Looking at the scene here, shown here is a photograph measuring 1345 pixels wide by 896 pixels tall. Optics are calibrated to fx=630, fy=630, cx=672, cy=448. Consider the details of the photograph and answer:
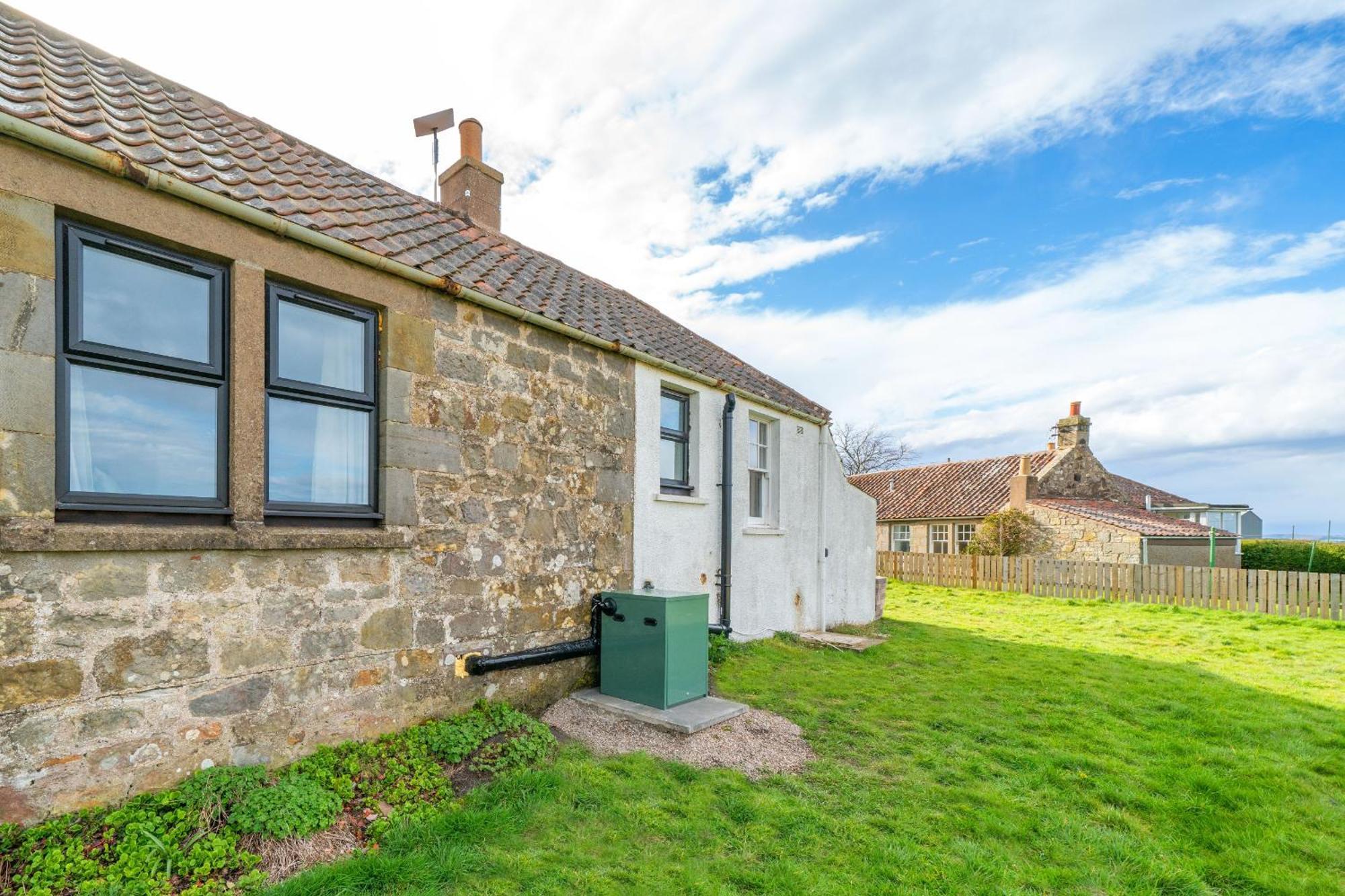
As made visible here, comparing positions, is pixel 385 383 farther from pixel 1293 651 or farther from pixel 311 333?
pixel 1293 651

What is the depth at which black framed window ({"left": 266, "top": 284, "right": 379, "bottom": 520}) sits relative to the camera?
4.58 m

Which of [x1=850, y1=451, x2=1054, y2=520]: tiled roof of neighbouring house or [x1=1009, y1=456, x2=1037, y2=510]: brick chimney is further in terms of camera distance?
[x1=850, y1=451, x2=1054, y2=520]: tiled roof of neighbouring house

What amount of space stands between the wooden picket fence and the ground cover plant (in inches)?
659

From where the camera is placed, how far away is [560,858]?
3.77m

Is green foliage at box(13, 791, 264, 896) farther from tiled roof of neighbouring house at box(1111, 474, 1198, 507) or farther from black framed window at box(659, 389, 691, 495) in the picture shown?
tiled roof of neighbouring house at box(1111, 474, 1198, 507)

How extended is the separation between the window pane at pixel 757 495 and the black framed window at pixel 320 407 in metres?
6.29

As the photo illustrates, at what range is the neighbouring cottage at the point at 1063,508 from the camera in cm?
1977

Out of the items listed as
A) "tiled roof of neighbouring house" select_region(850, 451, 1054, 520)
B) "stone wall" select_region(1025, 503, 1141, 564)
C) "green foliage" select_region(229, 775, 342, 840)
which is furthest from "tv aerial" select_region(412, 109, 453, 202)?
"stone wall" select_region(1025, 503, 1141, 564)

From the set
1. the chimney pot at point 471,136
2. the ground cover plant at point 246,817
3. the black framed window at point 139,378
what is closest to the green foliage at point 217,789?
the ground cover plant at point 246,817

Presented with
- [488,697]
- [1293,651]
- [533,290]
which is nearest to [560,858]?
[488,697]

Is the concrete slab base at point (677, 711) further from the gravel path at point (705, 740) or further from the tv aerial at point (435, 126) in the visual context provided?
the tv aerial at point (435, 126)

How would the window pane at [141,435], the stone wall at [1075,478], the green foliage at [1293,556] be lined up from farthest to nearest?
the stone wall at [1075,478] < the green foliage at [1293,556] < the window pane at [141,435]

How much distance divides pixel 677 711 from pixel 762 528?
4459mm

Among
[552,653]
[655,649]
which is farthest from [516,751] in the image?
[655,649]
